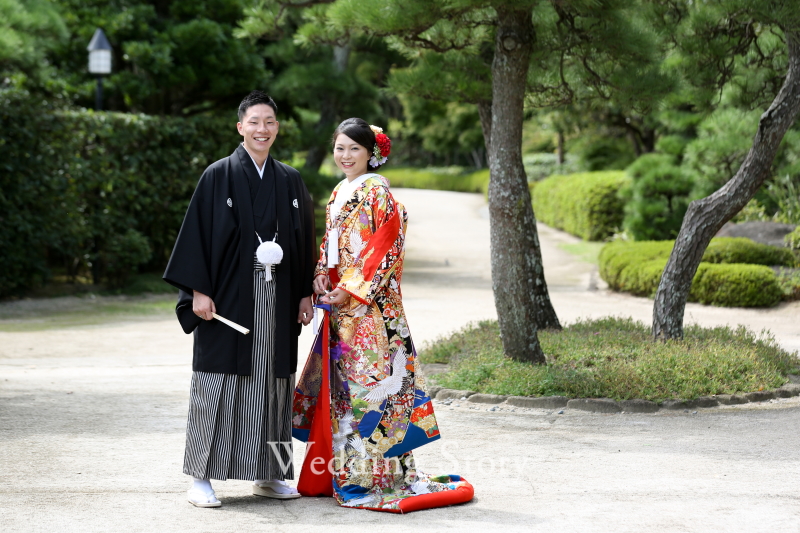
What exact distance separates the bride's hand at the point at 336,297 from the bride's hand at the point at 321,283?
0.08 m

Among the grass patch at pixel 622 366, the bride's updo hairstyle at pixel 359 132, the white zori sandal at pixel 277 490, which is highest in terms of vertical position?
the bride's updo hairstyle at pixel 359 132

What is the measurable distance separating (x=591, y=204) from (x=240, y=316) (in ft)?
46.5

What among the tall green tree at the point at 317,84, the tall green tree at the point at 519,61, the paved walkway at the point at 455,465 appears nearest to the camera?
the paved walkway at the point at 455,465

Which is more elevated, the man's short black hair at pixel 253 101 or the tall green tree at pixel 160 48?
the tall green tree at pixel 160 48

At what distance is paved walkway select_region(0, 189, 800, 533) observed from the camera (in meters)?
3.27

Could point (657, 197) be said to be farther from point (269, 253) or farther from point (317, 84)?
point (269, 253)

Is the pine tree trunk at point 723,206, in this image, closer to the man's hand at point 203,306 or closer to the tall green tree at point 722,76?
the tall green tree at point 722,76

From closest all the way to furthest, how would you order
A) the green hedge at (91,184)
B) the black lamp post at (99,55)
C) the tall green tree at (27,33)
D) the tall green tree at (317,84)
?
the tall green tree at (27,33) → the green hedge at (91,184) → the black lamp post at (99,55) → the tall green tree at (317,84)

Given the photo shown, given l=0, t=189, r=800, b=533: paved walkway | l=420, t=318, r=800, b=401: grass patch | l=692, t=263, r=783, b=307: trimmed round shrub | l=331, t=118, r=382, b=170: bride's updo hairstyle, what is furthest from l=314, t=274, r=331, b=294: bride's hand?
l=692, t=263, r=783, b=307: trimmed round shrub

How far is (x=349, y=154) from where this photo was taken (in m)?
3.64

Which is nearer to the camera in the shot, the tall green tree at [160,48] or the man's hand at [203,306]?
the man's hand at [203,306]

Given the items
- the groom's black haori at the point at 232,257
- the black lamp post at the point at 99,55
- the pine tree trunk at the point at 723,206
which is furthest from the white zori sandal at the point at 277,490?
the black lamp post at the point at 99,55

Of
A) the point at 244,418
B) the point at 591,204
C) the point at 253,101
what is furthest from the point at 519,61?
the point at 591,204

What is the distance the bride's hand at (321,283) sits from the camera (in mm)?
3682
